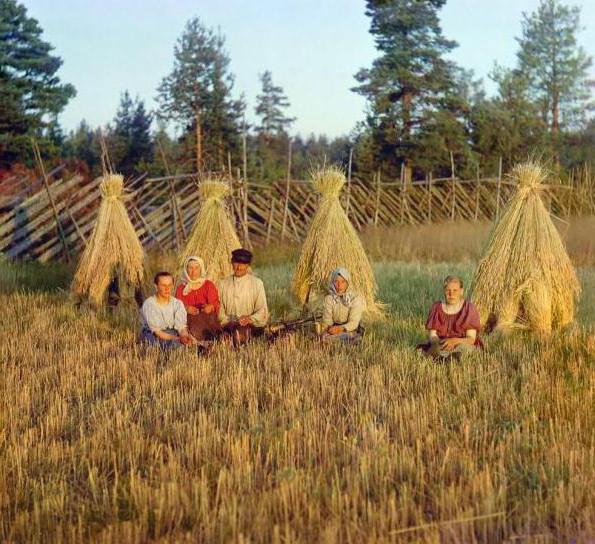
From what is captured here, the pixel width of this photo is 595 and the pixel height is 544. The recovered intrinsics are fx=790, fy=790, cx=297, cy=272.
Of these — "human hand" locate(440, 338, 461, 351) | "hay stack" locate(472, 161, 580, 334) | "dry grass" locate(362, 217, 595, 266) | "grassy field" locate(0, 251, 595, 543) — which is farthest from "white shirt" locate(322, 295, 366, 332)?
"dry grass" locate(362, 217, 595, 266)

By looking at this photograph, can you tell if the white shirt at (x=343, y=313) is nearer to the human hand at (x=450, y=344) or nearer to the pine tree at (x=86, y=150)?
the human hand at (x=450, y=344)

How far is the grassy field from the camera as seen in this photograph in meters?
3.20

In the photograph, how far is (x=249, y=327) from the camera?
724 centimetres

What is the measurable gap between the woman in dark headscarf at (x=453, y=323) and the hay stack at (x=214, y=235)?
325 centimetres

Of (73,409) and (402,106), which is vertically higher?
(402,106)

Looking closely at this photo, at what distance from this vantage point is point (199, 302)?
7.28 metres

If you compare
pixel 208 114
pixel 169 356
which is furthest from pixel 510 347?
pixel 208 114

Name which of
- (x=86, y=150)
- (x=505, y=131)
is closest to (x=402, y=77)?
(x=505, y=131)

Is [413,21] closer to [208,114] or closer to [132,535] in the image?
[208,114]

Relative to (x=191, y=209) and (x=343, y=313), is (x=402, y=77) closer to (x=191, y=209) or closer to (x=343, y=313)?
(x=191, y=209)

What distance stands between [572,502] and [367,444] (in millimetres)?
1105

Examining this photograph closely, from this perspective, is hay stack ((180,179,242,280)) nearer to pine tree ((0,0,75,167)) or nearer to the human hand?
the human hand

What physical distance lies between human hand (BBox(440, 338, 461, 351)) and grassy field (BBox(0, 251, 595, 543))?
267 mm

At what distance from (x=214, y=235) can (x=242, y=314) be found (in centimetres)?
178
